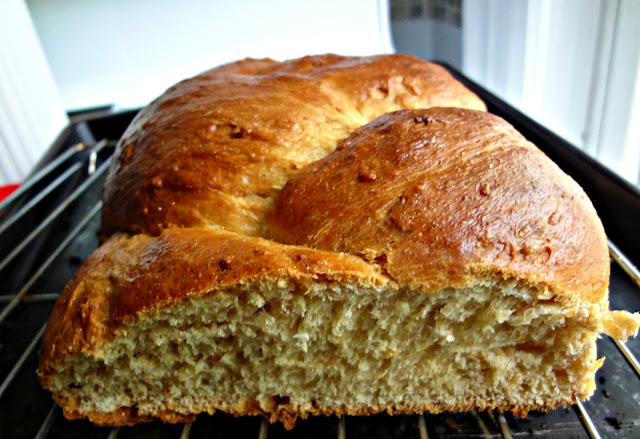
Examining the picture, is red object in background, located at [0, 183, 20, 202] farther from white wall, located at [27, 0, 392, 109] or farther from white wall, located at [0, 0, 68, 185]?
white wall, located at [27, 0, 392, 109]

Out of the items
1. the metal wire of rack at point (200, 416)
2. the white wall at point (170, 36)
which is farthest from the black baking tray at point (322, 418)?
the white wall at point (170, 36)

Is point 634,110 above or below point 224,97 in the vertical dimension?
below

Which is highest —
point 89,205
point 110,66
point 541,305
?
point 110,66

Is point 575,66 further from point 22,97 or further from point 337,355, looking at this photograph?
point 22,97

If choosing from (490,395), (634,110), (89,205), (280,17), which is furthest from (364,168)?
(280,17)

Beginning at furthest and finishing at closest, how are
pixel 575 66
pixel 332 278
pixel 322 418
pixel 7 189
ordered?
pixel 7 189 → pixel 575 66 → pixel 322 418 → pixel 332 278

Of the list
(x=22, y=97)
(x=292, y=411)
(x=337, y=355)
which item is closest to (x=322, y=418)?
(x=292, y=411)

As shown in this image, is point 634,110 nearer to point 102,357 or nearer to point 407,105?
point 407,105
